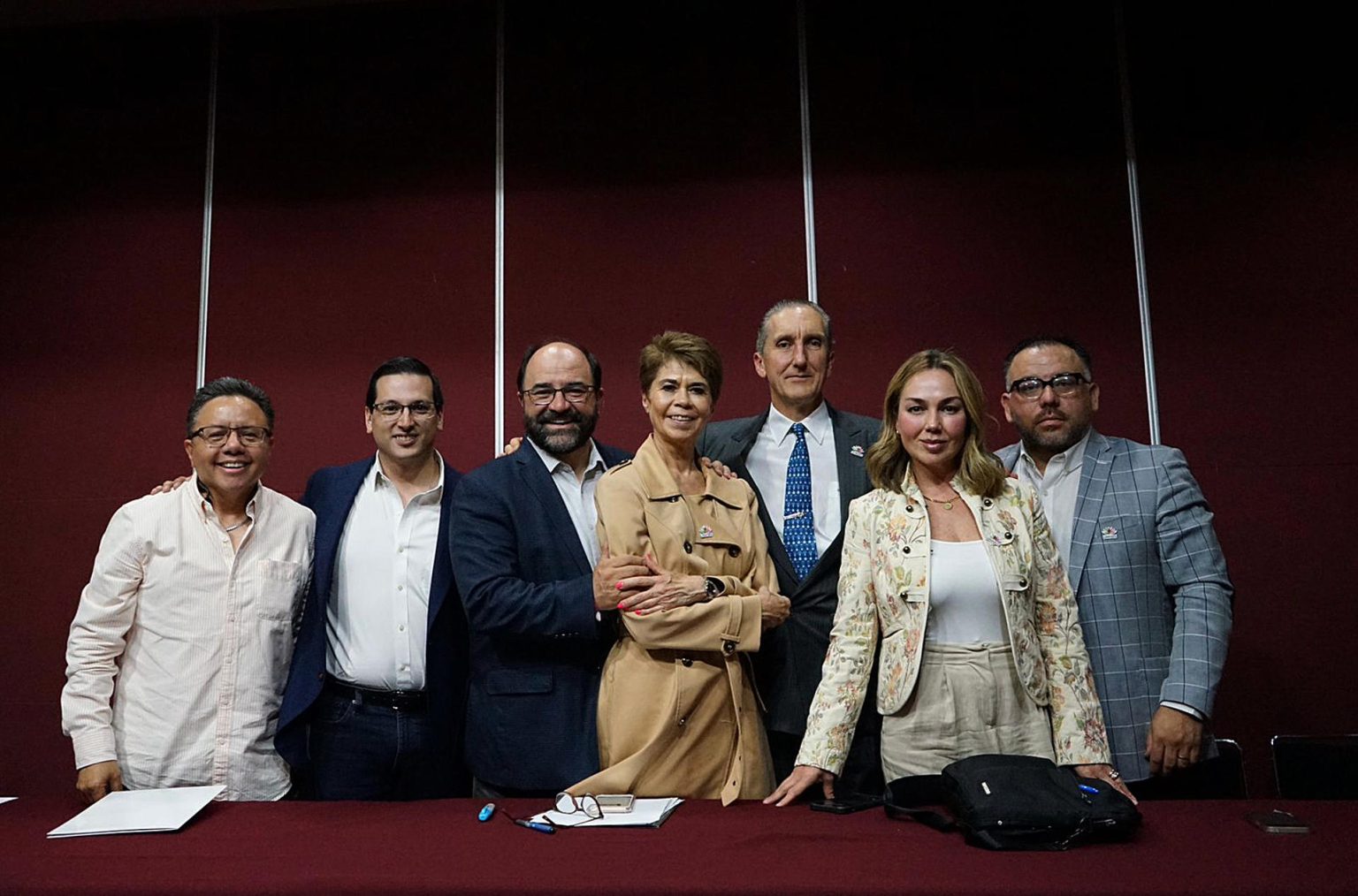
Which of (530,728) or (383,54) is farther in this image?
(383,54)

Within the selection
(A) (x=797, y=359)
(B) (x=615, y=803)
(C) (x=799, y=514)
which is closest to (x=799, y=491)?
(C) (x=799, y=514)

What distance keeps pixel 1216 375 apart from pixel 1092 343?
1.60 feet

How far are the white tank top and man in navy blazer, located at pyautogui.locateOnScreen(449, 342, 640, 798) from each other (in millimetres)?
690

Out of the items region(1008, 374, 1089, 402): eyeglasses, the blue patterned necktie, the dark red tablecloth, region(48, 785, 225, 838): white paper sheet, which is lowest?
the dark red tablecloth

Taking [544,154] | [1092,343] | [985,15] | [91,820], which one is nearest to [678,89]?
[544,154]

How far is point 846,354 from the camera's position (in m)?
3.88

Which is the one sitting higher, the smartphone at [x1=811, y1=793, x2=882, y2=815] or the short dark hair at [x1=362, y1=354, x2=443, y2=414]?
the short dark hair at [x1=362, y1=354, x2=443, y2=414]

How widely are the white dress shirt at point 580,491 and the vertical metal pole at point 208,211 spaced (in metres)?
2.19

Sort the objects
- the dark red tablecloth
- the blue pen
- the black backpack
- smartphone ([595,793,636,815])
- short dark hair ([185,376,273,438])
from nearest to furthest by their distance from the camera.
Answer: the dark red tablecloth
the black backpack
the blue pen
smartphone ([595,793,636,815])
short dark hair ([185,376,273,438])

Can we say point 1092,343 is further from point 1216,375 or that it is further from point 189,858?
point 189,858

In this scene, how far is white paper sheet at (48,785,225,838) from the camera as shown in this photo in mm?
1770

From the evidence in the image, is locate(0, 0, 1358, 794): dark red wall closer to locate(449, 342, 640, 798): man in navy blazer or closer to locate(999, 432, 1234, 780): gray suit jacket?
locate(999, 432, 1234, 780): gray suit jacket

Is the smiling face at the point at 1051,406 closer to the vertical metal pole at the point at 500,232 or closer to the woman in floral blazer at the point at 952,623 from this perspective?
the woman in floral blazer at the point at 952,623

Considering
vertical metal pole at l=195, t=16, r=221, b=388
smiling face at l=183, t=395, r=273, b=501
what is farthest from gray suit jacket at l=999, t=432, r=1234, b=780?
vertical metal pole at l=195, t=16, r=221, b=388
